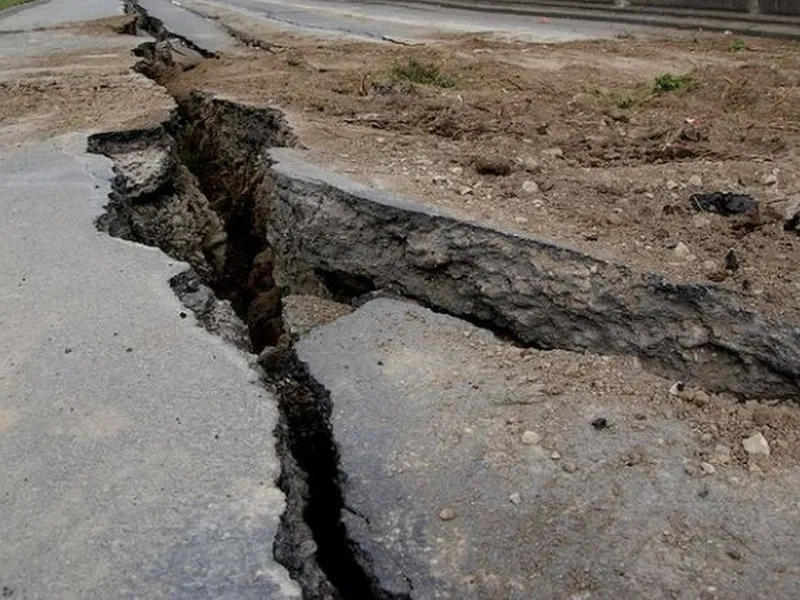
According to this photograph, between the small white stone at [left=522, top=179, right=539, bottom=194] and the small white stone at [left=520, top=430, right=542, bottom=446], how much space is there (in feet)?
5.57

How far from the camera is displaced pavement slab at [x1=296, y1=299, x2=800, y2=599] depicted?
2242 mm

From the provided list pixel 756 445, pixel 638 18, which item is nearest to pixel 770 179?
pixel 756 445

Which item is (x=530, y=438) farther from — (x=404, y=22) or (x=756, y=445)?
(x=404, y=22)

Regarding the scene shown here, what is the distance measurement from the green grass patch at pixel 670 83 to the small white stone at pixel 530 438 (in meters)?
4.09

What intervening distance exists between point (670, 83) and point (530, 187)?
8.65 feet

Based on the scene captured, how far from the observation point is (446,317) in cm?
352

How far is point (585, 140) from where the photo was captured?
4.91 meters

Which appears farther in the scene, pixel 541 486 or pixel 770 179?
pixel 770 179

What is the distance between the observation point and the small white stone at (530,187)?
4172 mm

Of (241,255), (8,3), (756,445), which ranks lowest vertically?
(8,3)

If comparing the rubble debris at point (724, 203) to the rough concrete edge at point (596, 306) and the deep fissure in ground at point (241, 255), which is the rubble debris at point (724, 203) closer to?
the rough concrete edge at point (596, 306)

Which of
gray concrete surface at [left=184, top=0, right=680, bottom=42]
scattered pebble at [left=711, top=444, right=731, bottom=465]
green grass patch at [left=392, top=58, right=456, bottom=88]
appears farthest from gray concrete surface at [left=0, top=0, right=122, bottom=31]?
scattered pebble at [left=711, top=444, right=731, bottom=465]

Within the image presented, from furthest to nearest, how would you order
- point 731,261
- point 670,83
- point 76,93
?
point 76,93 < point 670,83 < point 731,261

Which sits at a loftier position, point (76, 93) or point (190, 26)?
point (76, 93)
